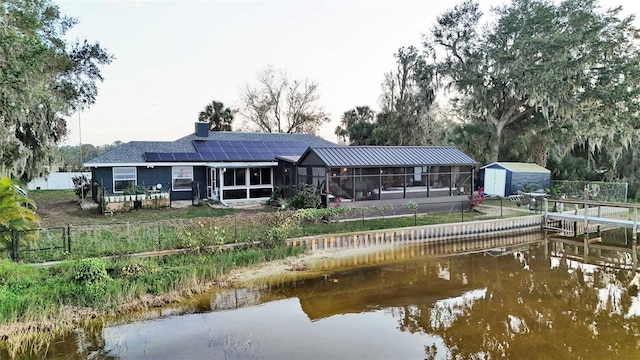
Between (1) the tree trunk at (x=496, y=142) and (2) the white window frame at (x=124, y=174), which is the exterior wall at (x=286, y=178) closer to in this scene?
(2) the white window frame at (x=124, y=174)

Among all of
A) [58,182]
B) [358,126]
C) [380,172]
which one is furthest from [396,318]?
[58,182]

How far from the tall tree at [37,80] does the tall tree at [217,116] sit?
14.1 metres

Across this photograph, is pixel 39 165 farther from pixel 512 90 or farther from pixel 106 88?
pixel 512 90

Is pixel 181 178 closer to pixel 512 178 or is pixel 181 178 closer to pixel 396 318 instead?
pixel 396 318

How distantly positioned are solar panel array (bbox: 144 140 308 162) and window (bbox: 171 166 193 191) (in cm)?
44

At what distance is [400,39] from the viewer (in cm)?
2688

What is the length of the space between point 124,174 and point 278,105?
21.4 meters

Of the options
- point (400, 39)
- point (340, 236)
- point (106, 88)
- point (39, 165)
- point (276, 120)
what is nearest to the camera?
point (340, 236)

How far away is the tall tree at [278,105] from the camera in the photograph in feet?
122

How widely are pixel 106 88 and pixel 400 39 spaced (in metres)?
18.2

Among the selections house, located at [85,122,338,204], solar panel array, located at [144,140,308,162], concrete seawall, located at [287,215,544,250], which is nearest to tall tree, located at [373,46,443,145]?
solar panel array, located at [144,140,308,162]

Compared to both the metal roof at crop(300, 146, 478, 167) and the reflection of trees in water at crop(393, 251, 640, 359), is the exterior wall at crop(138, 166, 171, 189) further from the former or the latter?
the reflection of trees in water at crop(393, 251, 640, 359)

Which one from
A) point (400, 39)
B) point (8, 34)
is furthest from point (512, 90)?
point (8, 34)

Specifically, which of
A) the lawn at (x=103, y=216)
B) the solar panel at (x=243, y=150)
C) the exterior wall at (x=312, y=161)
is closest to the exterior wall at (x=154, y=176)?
the solar panel at (x=243, y=150)
